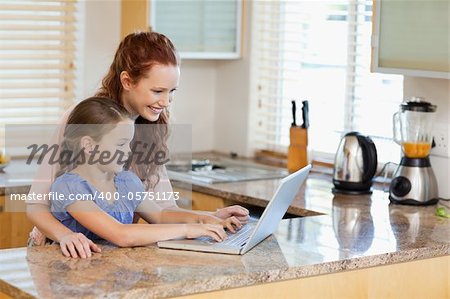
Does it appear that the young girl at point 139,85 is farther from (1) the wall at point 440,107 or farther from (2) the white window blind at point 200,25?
(2) the white window blind at point 200,25

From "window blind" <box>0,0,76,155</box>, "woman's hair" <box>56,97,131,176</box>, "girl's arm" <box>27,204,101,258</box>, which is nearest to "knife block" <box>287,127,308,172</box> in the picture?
"window blind" <box>0,0,76,155</box>

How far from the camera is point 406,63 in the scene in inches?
132

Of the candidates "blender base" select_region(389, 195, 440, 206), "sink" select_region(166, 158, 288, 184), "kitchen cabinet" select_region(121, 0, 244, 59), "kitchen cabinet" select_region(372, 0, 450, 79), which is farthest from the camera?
"kitchen cabinet" select_region(121, 0, 244, 59)

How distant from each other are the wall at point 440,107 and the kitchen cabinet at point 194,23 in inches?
42.5

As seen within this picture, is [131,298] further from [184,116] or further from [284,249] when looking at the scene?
[184,116]

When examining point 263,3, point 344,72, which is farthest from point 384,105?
point 263,3

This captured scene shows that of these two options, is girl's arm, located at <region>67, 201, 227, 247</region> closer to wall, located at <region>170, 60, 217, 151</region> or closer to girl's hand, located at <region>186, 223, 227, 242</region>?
girl's hand, located at <region>186, 223, 227, 242</region>

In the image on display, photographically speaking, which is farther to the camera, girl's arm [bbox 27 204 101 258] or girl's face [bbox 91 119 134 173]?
girl's face [bbox 91 119 134 173]

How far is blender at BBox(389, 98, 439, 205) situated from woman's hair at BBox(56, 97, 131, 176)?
1201 millimetres

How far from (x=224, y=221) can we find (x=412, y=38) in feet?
3.53

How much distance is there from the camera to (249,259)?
2.40 metres

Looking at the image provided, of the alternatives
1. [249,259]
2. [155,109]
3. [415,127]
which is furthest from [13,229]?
[415,127]

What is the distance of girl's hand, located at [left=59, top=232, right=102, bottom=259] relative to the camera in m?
2.35

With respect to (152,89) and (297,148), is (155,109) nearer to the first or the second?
(152,89)
